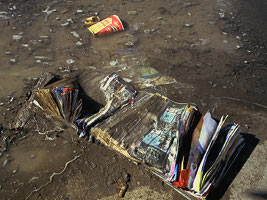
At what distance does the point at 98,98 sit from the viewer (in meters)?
3.62

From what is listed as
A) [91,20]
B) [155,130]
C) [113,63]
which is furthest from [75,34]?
[155,130]

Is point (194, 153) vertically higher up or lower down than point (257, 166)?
higher up

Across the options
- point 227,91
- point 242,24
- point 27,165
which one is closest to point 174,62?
point 227,91

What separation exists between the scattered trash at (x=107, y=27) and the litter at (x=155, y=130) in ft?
5.94

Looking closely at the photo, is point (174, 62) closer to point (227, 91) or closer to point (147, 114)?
point (227, 91)

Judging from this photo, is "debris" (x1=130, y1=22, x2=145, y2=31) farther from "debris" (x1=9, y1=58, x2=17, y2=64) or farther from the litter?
"debris" (x1=9, y1=58, x2=17, y2=64)

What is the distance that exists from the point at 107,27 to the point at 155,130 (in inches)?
117

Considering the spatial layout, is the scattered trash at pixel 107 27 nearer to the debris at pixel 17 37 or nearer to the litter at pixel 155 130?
the debris at pixel 17 37

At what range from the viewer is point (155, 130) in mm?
2955

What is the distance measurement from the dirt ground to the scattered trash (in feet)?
0.40

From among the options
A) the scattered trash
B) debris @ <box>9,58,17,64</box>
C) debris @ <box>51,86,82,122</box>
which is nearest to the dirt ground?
debris @ <box>9,58,17,64</box>

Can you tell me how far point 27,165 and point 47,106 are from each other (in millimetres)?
774

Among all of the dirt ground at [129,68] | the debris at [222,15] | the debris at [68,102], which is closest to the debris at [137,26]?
the dirt ground at [129,68]

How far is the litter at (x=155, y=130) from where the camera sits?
2.58 meters
